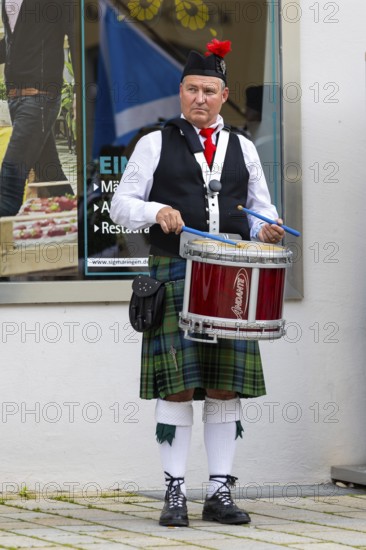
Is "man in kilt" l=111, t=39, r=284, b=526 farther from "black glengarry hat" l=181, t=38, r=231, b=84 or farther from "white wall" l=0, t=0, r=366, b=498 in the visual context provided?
"white wall" l=0, t=0, r=366, b=498

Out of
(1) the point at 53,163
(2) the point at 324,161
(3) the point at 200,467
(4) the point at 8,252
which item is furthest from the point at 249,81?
(3) the point at 200,467

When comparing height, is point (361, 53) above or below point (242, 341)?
above

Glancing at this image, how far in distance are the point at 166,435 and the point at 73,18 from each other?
223 centimetres

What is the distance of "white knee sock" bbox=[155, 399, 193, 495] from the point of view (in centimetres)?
534

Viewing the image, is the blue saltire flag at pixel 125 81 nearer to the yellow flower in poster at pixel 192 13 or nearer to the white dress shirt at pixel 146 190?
the yellow flower in poster at pixel 192 13

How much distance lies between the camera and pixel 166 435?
17.5 feet

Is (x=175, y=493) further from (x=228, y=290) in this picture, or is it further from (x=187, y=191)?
(x=187, y=191)

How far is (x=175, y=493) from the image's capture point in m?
5.32

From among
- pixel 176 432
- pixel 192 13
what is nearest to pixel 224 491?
pixel 176 432

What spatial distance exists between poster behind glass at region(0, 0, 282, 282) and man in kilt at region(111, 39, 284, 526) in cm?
99

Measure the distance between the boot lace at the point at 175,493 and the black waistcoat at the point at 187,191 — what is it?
0.93m

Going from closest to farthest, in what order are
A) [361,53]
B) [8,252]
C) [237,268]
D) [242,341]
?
1. [237,268]
2. [242,341]
3. [8,252]
4. [361,53]

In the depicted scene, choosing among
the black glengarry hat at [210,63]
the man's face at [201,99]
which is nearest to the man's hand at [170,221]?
the man's face at [201,99]

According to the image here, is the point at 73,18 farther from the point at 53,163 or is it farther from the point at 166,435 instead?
the point at 166,435
